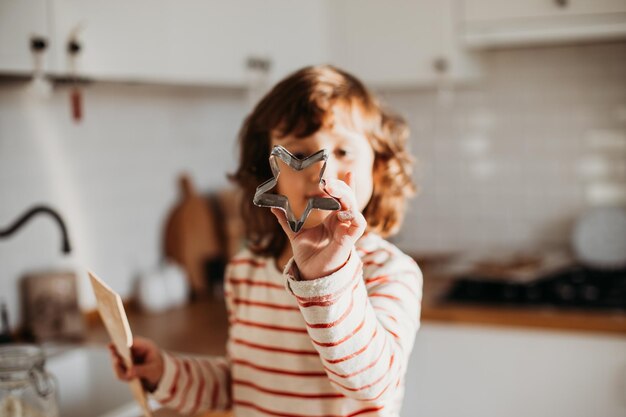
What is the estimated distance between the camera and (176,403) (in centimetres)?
114

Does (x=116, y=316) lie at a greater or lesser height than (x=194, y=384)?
greater

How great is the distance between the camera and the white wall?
71.8 inches

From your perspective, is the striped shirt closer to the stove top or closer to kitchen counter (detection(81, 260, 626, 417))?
kitchen counter (detection(81, 260, 626, 417))

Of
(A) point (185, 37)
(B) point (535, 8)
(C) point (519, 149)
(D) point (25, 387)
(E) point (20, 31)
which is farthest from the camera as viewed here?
(C) point (519, 149)

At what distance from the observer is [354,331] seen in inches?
31.4

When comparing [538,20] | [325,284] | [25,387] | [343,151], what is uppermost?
[538,20]

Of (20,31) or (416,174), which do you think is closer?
(20,31)

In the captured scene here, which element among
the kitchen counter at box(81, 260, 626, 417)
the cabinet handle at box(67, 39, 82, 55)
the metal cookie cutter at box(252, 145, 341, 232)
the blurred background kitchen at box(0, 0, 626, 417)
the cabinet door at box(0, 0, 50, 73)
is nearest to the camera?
the metal cookie cutter at box(252, 145, 341, 232)

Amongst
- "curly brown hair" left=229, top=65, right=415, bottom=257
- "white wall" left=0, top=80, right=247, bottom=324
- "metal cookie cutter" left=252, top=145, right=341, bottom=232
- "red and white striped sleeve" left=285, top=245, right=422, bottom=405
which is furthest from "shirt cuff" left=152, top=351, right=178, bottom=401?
"white wall" left=0, top=80, right=247, bottom=324

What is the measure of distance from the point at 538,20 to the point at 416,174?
0.72 m

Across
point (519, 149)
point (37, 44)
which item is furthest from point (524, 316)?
point (37, 44)

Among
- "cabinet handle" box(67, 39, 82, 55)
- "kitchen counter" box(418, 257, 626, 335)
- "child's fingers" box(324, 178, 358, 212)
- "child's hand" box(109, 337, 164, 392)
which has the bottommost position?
"kitchen counter" box(418, 257, 626, 335)

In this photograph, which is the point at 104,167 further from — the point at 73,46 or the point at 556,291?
the point at 556,291

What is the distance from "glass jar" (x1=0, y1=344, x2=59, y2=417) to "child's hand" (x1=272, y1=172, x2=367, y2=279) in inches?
25.4
